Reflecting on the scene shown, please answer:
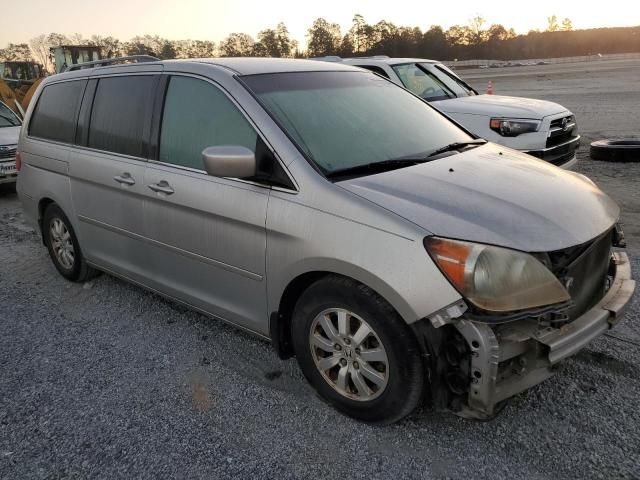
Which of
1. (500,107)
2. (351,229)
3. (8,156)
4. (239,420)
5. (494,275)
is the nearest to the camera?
(494,275)

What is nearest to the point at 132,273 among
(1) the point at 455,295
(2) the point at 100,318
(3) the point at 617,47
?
(2) the point at 100,318

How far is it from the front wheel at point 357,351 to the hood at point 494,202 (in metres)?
0.45

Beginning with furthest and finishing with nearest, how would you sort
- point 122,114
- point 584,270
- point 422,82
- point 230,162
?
point 422,82
point 122,114
point 230,162
point 584,270

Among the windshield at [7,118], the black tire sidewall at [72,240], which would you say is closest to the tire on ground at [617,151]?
the black tire sidewall at [72,240]

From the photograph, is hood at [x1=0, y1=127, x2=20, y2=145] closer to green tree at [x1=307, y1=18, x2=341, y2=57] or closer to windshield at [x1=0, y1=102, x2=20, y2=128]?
windshield at [x1=0, y1=102, x2=20, y2=128]

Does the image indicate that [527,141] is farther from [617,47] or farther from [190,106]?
[617,47]

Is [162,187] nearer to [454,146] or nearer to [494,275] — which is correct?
[454,146]

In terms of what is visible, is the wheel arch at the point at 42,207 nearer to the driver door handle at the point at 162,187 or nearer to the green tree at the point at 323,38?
the driver door handle at the point at 162,187

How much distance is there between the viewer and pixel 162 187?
345 cm

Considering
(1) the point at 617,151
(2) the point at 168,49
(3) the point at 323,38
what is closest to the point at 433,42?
(3) the point at 323,38

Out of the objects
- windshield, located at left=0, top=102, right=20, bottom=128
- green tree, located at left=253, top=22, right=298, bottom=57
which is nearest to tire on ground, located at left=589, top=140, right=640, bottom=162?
windshield, located at left=0, top=102, right=20, bottom=128

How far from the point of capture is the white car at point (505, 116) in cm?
688

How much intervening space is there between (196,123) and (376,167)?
3.86ft

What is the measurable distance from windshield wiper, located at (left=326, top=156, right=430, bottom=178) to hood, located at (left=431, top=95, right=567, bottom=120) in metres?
4.43
